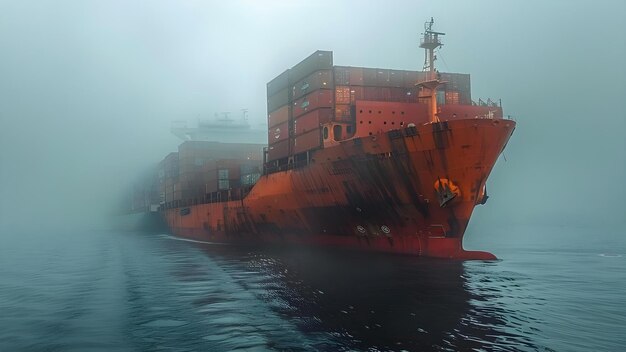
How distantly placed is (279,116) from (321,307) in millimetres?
27194

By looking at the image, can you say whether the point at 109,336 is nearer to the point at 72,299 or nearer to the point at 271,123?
the point at 72,299

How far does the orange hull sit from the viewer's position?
24.8 meters

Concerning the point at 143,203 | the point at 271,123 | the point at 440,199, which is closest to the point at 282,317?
the point at 440,199

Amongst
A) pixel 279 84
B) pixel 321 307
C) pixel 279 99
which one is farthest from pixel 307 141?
pixel 321 307

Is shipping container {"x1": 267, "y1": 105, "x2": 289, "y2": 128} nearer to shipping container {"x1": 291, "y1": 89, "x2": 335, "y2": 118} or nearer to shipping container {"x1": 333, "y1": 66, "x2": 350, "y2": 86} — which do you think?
shipping container {"x1": 291, "y1": 89, "x2": 335, "y2": 118}

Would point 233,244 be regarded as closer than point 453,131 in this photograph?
No

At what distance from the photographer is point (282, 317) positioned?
45.9 ft

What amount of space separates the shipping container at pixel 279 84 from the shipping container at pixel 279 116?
201cm

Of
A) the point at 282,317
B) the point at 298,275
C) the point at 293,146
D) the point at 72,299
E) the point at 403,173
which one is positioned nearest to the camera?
the point at 282,317

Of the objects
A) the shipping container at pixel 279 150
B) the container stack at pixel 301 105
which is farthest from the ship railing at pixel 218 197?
the container stack at pixel 301 105

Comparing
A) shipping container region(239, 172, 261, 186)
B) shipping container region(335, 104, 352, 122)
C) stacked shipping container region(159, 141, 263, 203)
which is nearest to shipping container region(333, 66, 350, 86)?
shipping container region(335, 104, 352, 122)

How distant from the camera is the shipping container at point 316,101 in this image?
3288 centimetres

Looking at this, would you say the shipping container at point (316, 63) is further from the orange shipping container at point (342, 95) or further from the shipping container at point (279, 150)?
the shipping container at point (279, 150)

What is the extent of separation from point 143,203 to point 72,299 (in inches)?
3231
